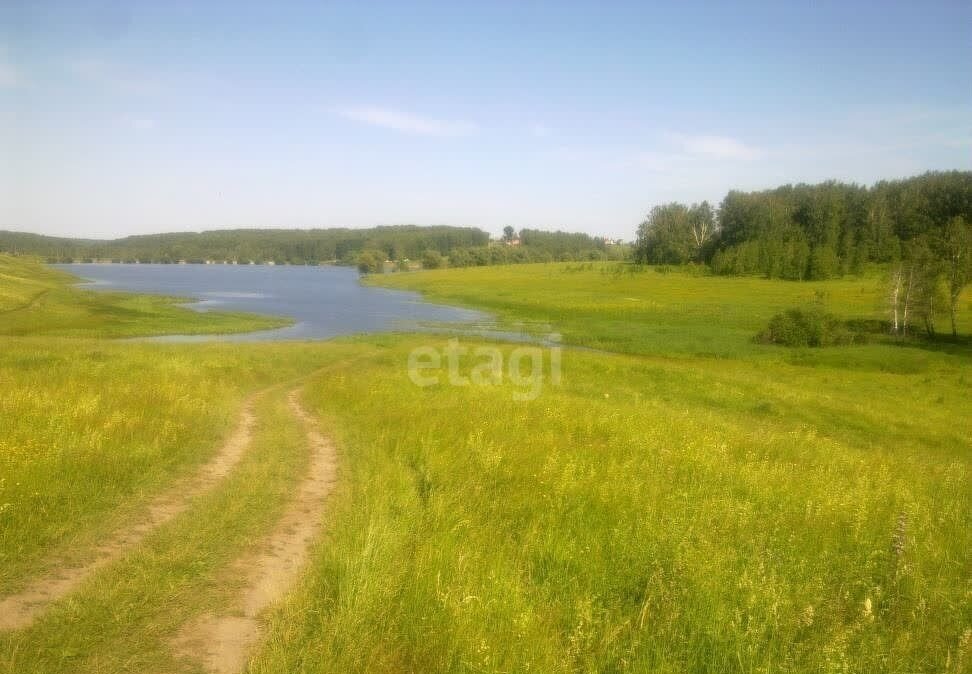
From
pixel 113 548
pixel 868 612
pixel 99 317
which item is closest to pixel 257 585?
pixel 113 548

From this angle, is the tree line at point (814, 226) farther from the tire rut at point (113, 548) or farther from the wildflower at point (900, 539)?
the tire rut at point (113, 548)

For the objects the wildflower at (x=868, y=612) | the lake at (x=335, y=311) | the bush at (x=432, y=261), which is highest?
the bush at (x=432, y=261)

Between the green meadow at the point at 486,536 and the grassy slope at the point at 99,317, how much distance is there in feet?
93.6

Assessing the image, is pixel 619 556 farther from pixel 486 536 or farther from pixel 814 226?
pixel 814 226

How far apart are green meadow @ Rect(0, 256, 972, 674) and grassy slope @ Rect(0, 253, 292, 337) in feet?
93.6

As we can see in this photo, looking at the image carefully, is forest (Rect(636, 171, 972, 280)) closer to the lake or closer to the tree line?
the tree line

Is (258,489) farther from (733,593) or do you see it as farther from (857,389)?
(857,389)

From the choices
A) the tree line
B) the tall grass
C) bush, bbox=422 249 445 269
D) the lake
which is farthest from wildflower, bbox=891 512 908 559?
bush, bbox=422 249 445 269

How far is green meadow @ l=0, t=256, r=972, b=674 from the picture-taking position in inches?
189

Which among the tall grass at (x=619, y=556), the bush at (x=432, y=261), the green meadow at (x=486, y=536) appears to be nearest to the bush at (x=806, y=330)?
the green meadow at (x=486, y=536)

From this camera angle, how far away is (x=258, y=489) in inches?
317

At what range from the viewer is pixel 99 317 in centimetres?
4684

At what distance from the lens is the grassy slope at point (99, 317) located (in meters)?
41.3

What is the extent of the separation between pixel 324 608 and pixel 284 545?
1.53 m
